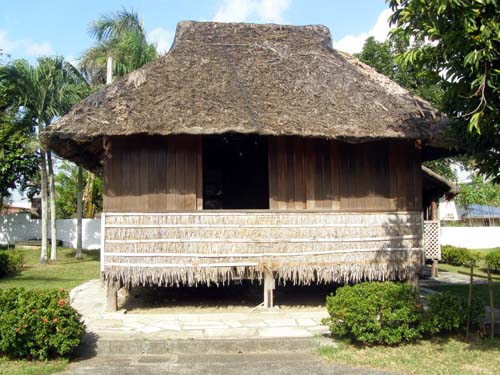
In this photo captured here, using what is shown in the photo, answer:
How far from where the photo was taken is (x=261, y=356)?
6.30 m

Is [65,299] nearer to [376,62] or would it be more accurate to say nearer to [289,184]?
[289,184]

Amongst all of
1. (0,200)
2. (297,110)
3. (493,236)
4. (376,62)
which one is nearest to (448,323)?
(297,110)

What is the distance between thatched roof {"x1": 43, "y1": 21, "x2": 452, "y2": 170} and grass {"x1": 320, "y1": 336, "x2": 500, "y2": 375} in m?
3.18

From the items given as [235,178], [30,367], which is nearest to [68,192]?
[235,178]

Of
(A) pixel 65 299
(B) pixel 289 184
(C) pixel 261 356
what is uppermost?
(B) pixel 289 184

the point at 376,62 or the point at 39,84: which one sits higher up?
the point at 376,62

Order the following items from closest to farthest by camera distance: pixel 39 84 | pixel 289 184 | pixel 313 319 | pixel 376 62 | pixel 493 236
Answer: pixel 313 319
pixel 289 184
pixel 39 84
pixel 376 62
pixel 493 236

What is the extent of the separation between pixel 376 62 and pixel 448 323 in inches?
644

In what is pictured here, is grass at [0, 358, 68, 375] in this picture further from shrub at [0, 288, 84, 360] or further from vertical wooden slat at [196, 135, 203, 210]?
vertical wooden slat at [196, 135, 203, 210]

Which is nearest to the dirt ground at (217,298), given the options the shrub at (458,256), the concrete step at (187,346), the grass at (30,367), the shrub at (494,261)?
the concrete step at (187,346)

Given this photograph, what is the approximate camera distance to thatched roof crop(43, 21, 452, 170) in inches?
297

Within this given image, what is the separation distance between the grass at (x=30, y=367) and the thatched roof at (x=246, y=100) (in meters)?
3.26

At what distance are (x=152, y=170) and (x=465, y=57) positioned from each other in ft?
16.5

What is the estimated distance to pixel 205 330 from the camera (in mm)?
6895
